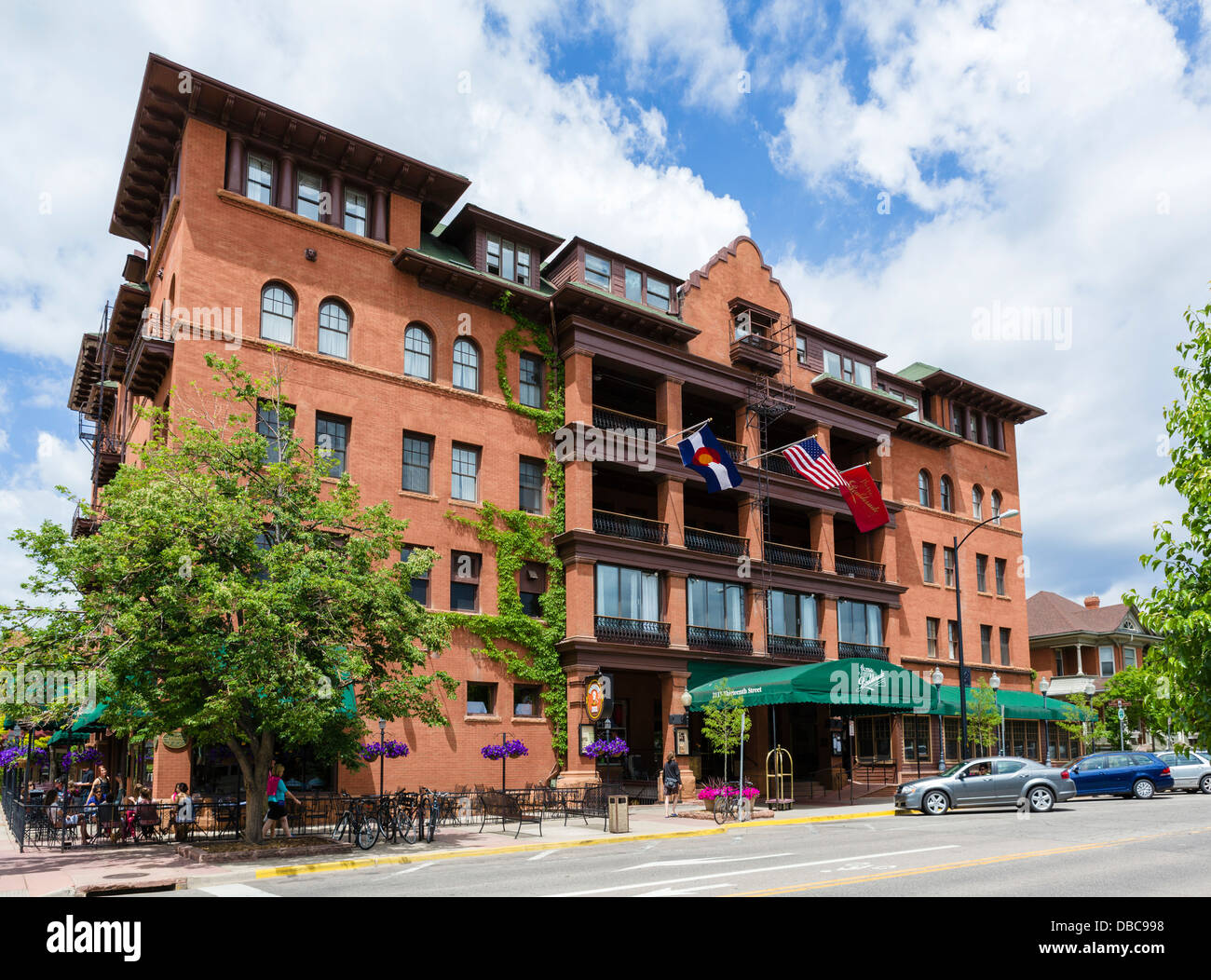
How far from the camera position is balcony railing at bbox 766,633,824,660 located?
39.1 meters

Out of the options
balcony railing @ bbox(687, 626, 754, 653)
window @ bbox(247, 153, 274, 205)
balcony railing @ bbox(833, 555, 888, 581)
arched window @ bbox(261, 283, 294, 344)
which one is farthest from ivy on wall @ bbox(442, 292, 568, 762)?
balcony railing @ bbox(833, 555, 888, 581)

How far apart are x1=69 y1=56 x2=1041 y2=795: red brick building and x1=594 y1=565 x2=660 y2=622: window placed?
0.30 feet

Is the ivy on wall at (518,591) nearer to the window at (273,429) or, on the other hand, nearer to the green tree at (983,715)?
the window at (273,429)

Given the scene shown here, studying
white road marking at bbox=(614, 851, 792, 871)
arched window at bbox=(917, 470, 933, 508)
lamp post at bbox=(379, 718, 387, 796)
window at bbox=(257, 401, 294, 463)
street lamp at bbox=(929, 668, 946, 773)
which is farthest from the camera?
arched window at bbox=(917, 470, 933, 508)

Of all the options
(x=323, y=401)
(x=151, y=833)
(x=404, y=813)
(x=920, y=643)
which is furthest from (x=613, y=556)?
(x=920, y=643)

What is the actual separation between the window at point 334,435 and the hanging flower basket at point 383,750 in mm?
8221

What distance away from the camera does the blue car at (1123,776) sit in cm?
3372

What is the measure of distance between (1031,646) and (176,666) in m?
63.4

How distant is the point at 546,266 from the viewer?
125ft

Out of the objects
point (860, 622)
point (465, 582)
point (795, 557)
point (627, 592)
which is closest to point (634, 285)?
point (627, 592)

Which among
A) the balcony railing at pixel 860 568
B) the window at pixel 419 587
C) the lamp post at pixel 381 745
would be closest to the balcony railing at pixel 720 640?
the balcony railing at pixel 860 568

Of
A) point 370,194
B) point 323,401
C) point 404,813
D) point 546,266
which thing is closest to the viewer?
point 404,813

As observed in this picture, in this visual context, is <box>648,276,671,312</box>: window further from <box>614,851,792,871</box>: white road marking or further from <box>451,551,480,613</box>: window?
<box>614,851,792,871</box>: white road marking
